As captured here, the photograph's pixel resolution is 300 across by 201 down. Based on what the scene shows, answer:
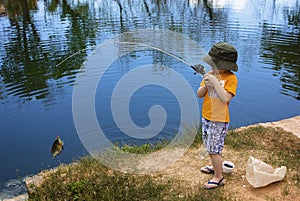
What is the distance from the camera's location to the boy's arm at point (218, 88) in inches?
116

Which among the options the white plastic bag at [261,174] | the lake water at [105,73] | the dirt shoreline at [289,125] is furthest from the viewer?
the lake water at [105,73]

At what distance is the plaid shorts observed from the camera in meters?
3.18

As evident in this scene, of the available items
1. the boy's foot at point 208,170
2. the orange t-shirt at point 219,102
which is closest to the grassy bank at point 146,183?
the boy's foot at point 208,170

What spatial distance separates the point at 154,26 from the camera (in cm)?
1525

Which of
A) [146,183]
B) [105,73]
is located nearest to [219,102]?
[146,183]

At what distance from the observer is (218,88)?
2.94m

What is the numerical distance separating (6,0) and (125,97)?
20535 mm

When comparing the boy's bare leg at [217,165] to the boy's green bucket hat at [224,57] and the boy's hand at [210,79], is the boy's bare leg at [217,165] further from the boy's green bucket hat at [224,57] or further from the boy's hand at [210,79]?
the boy's green bucket hat at [224,57]

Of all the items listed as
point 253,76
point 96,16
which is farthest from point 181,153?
point 96,16

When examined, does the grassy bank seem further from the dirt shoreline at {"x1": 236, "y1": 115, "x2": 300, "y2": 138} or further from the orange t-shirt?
the orange t-shirt

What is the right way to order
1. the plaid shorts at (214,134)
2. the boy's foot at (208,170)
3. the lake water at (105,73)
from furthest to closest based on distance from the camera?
the lake water at (105,73) → the boy's foot at (208,170) → the plaid shorts at (214,134)

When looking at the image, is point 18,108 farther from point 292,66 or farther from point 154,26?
point 154,26

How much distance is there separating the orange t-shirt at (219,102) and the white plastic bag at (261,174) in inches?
27.7

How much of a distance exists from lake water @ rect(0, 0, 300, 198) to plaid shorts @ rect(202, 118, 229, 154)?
5.87 feet
